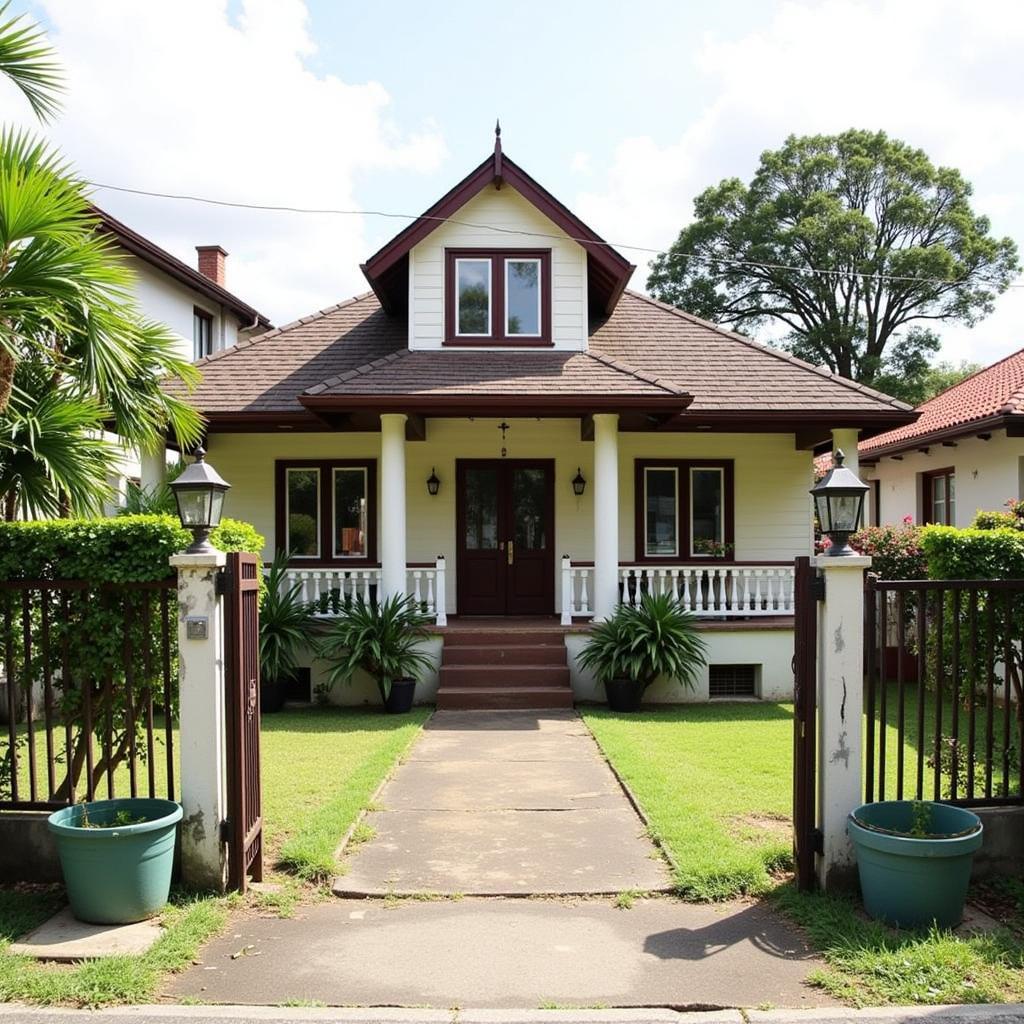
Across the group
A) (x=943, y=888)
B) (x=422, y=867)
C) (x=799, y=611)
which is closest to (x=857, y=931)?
(x=943, y=888)

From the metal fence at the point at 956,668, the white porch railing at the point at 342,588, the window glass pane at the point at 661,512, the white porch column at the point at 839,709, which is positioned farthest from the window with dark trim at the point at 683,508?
the white porch column at the point at 839,709

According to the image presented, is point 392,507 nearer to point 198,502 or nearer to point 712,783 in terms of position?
point 712,783

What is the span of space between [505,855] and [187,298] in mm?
17481

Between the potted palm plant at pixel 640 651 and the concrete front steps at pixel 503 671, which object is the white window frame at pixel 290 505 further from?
the potted palm plant at pixel 640 651

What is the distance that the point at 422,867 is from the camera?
5.89 m

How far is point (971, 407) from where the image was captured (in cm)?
1656

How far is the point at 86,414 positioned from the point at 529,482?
27.6ft

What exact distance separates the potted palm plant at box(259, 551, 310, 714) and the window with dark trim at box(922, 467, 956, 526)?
11.7 m

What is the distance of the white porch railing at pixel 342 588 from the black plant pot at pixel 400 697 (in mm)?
1199

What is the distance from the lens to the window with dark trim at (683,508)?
1477cm

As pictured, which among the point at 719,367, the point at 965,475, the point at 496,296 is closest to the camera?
the point at 496,296

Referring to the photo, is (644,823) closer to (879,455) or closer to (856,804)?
(856,804)

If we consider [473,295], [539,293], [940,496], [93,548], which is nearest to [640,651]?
[539,293]

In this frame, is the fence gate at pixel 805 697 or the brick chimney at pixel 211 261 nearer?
the fence gate at pixel 805 697
